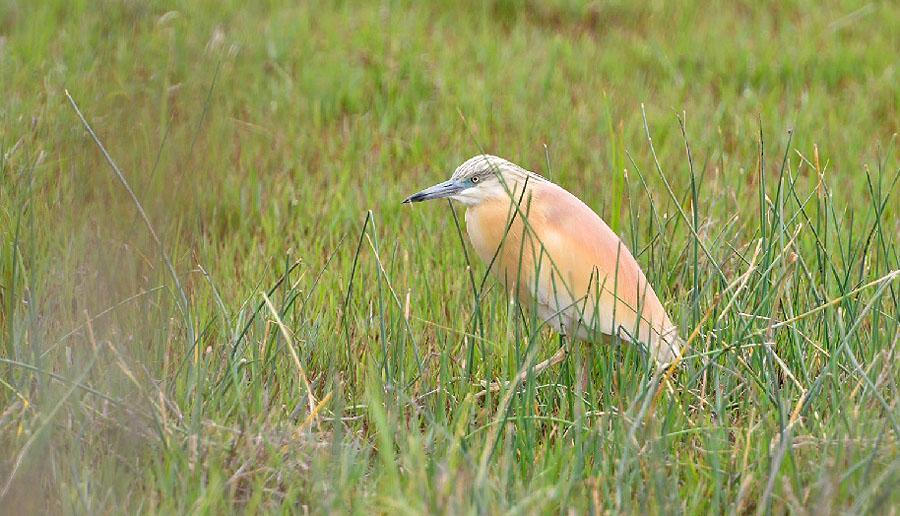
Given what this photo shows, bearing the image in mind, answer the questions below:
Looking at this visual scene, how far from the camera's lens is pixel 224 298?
3342 millimetres

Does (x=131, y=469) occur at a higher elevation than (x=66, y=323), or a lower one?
lower

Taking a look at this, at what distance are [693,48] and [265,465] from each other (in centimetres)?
392

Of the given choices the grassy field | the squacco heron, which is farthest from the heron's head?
the grassy field

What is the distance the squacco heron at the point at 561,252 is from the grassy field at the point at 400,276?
0.30 ft

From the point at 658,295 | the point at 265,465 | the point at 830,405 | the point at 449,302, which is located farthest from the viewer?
Answer: the point at 449,302

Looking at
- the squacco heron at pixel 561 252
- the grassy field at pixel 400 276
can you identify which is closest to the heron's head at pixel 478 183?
the squacco heron at pixel 561 252

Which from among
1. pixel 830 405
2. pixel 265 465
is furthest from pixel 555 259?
pixel 265 465

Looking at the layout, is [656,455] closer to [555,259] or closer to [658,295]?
[555,259]

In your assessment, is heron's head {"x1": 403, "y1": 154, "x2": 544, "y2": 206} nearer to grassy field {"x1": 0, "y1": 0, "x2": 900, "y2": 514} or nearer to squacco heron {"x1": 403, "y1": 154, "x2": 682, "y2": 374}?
squacco heron {"x1": 403, "y1": 154, "x2": 682, "y2": 374}

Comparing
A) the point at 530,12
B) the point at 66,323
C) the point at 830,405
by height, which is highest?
the point at 530,12

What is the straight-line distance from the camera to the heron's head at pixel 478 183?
2988 millimetres

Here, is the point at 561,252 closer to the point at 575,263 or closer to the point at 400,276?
the point at 575,263

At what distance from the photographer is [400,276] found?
357cm

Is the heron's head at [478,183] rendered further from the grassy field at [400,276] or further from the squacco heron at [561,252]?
the grassy field at [400,276]
